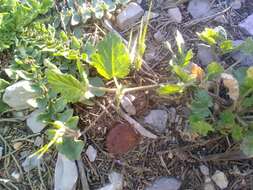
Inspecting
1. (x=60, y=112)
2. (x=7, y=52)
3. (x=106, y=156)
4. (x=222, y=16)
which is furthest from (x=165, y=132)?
(x=7, y=52)

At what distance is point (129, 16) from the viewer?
186 centimetres

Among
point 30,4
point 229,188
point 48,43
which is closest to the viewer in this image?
point 229,188

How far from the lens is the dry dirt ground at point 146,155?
1558 millimetres

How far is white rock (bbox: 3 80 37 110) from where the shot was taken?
5.50 ft

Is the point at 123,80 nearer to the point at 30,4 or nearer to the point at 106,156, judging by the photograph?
the point at 106,156

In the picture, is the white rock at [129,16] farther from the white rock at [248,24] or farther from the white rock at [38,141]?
the white rock at [38,141]

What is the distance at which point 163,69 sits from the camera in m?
1.71

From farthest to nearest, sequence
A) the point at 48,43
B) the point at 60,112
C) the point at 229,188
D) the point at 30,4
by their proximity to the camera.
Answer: the point at 30,4, the point at 48,43, the point at 60,112, the point at 229,188

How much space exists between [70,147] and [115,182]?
0.20 meters

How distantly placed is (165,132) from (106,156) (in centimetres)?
23

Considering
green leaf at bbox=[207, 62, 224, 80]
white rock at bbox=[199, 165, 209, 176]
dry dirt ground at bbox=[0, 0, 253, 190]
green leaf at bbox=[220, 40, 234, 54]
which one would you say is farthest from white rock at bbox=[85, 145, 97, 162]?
Answer: green leaf at bbox=[220, 40, 234, 54]

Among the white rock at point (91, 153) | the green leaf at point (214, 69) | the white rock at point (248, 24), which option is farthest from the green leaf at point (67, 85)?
the white rock at point (248, 24)

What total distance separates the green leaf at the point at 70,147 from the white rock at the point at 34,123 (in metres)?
0.18

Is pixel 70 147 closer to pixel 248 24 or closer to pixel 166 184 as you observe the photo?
pixel 166 184
